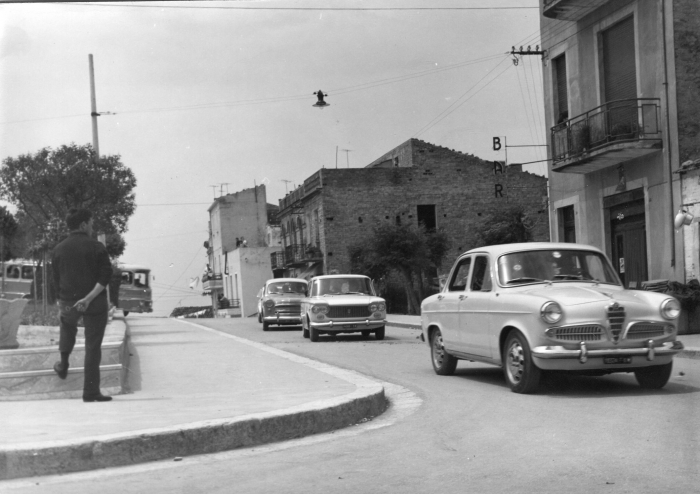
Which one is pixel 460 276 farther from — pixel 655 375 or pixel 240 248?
pixel 240 248

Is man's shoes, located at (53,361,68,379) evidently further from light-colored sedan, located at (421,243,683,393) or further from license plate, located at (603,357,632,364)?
license plate, located at (603,357,632,364)

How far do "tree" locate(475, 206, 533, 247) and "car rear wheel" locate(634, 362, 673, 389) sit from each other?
37700 millimetres

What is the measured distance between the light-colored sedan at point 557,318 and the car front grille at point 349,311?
9.49m

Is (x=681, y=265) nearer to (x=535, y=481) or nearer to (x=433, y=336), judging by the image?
(x=433, y=336)

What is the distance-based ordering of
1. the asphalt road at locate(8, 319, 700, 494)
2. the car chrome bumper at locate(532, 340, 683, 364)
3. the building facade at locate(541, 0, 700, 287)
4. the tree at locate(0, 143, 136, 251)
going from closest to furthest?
the asphalt road at locate(8, 319, 700, 494)
the car chrome bumper at locate(532, 340, 683, 364)
the tree at locate(0, 143, 136, 251)
the building facade at locate(541, 0, 700, 287)

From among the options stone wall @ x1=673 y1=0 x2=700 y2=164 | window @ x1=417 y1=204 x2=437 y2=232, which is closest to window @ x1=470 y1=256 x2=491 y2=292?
stone wall @ x1=673 y1=0 x2=700 y2=164

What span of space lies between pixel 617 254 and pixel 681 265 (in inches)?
140

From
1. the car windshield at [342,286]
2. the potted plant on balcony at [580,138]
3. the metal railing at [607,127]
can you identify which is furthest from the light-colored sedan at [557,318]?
the potted plant on balcony at [580,138]

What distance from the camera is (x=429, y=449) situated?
21.2 ft

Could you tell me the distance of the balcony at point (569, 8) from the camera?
22391 mm

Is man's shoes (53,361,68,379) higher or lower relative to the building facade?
lower

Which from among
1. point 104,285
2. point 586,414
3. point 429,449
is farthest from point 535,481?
point 104,285

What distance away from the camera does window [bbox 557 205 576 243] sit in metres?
25.9

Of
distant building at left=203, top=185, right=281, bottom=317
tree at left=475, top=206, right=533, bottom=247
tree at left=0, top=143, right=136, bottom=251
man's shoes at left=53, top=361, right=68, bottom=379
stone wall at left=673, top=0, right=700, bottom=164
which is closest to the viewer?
man's shoes at left=53, top=361, right=68, bottom=379
